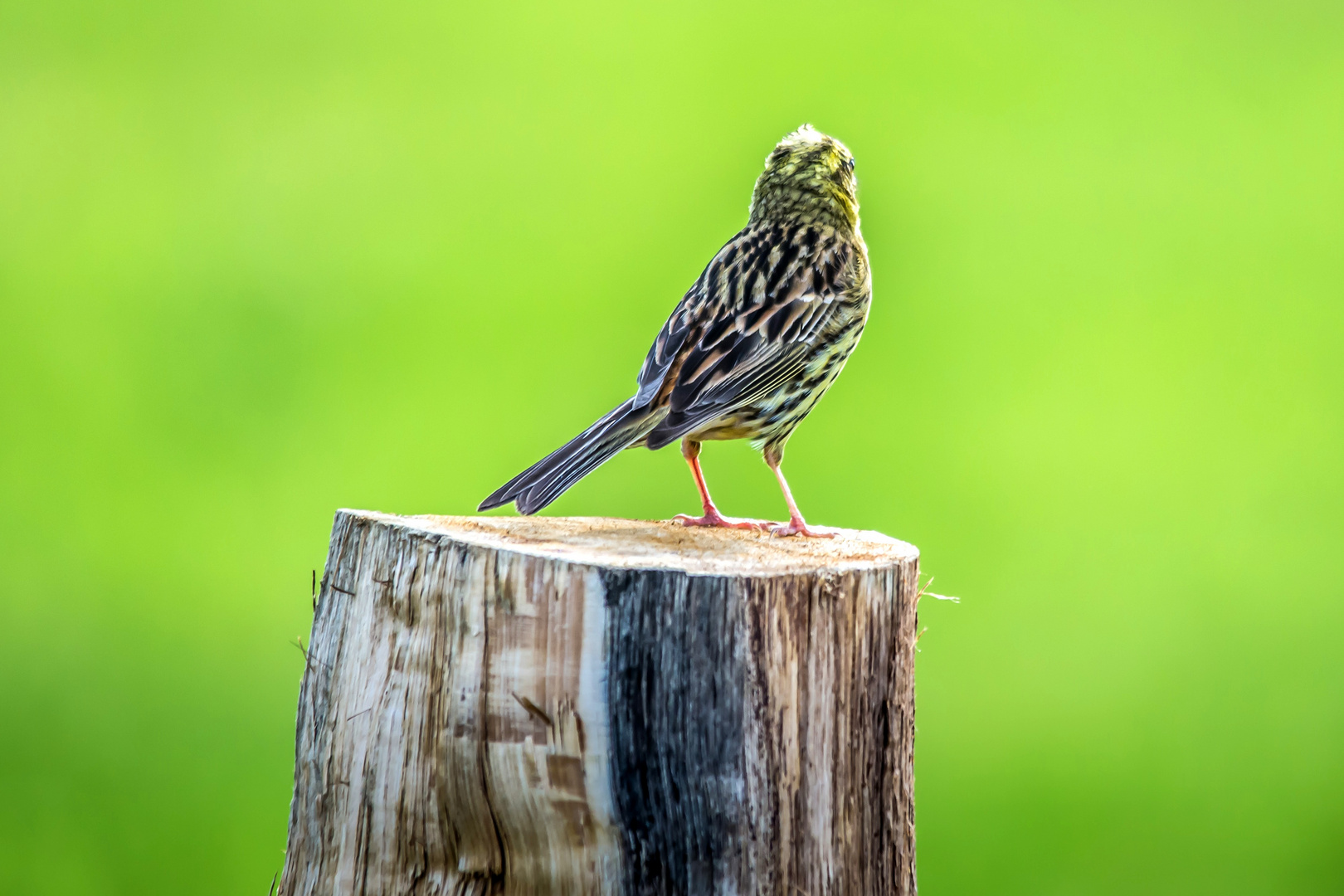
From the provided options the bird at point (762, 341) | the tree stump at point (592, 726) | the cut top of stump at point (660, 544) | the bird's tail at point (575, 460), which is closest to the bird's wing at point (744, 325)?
the bird at point (762, 341)

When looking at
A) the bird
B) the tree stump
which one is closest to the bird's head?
the bird

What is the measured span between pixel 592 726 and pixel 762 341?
193 cm

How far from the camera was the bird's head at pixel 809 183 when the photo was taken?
196 inches

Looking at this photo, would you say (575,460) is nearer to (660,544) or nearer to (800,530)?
(660,544)

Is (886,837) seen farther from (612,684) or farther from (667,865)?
(612,684)

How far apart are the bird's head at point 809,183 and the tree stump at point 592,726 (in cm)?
233

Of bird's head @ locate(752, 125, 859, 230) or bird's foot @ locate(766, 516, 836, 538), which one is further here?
bird's head @ locate(752, 125, 859, 230)

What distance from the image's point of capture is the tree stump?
2.76 metres

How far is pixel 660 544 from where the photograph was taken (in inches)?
133

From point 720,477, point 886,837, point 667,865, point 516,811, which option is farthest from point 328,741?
point 720,477

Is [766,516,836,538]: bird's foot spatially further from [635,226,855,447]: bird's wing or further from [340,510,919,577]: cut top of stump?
[635,226,855,447]: bird's wing

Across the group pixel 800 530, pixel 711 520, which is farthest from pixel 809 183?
pixel 800 530

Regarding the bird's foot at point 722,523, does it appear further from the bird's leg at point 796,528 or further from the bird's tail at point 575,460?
the bird's tail at point 575,460

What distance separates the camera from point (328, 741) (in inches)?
120
